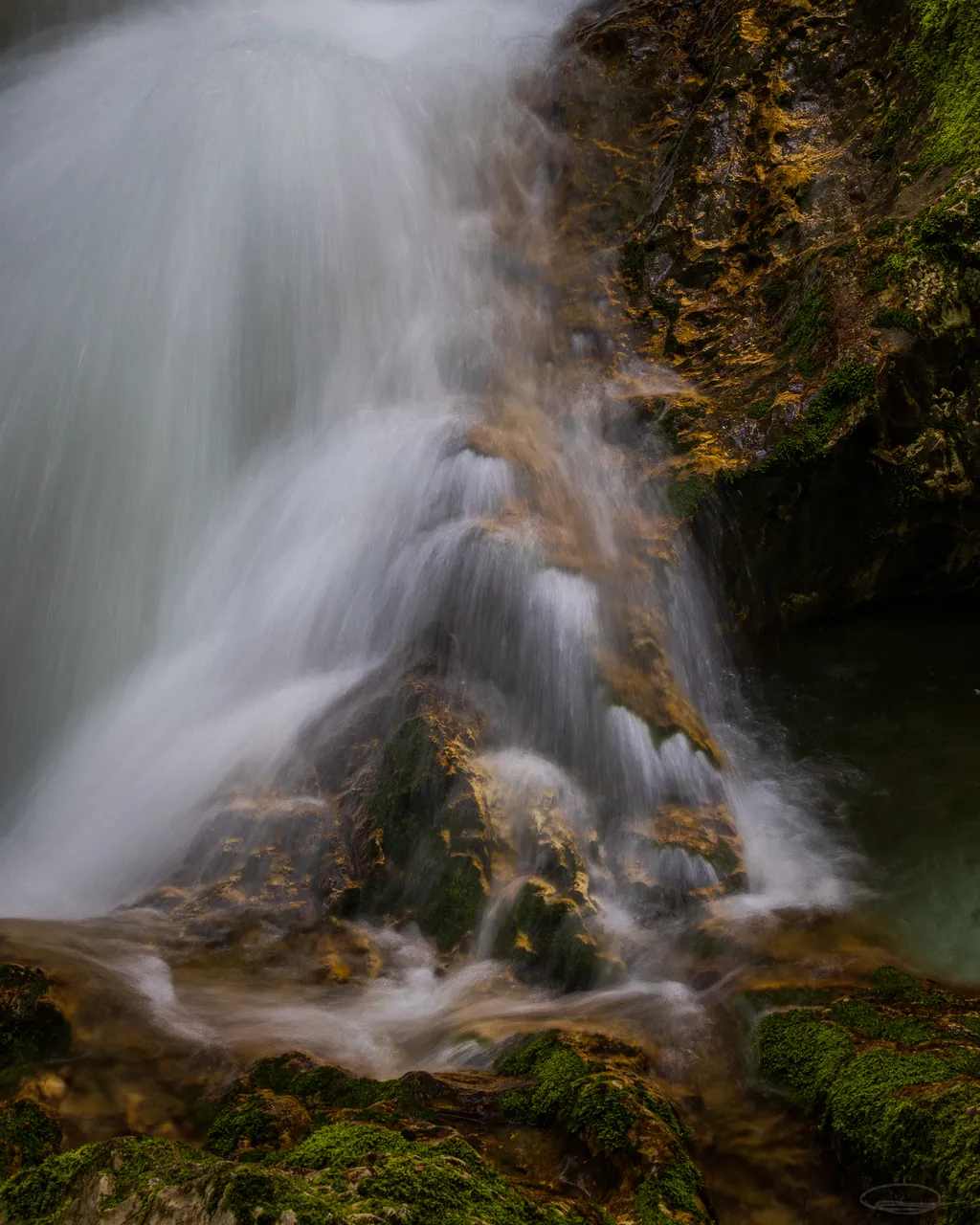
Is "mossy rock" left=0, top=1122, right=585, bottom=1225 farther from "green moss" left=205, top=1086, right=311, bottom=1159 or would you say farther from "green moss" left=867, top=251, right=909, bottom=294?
"green moss" left=867, top=251, right=909, bottom=294

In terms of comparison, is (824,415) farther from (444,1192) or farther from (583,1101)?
(444,1192)

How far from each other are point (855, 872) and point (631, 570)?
2607 mm

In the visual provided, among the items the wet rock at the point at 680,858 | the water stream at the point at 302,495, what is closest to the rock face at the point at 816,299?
the water stream at the point at 302,495

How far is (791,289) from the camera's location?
7.87m

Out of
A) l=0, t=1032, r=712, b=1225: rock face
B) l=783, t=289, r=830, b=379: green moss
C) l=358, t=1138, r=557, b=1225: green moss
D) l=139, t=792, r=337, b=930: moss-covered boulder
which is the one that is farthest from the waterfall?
l=358, t=1138, r=557, b=1225: green moss

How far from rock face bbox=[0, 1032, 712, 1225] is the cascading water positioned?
1.73 meters

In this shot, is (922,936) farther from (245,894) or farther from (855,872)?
(245,894)

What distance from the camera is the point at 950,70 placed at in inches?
298

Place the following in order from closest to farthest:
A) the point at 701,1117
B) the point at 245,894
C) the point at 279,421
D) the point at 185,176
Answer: the point at 701,1117 < the point at 245,894 < the point at 279,421 < the point at 185,176

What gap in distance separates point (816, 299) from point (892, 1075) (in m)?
6.07

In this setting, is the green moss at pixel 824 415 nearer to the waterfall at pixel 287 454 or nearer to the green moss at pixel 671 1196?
the waterfall at pixel 287 454

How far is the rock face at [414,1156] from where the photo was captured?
2.01 meters

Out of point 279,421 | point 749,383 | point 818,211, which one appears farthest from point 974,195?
point 279,421

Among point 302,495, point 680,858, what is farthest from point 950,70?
point 680,858
